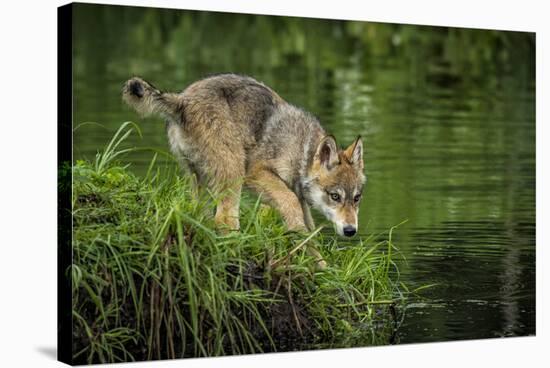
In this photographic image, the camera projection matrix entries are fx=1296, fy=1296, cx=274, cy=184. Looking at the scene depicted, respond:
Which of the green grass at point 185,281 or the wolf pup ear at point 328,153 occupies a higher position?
the wolf pup ear at point 328,153

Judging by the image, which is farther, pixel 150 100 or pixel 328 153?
pixel 328 153

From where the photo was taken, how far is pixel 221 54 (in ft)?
42.8

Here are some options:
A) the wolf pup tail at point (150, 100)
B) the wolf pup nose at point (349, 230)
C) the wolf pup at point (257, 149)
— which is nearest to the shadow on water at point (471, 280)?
the wolf pup nose at point (349, 230)

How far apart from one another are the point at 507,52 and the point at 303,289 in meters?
3.45

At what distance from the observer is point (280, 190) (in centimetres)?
1036

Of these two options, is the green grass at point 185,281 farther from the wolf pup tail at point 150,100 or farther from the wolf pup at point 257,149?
the wolf pup tail at point 150,100

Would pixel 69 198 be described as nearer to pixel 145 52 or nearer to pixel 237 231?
pixel 237 231

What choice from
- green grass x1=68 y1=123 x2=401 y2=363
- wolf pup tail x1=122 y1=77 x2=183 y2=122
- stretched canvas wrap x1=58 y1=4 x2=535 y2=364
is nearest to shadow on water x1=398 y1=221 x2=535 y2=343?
stretched canvas wrap x1=58 y1=4 x2=535 y2=364

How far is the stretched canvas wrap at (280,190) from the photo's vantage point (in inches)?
360

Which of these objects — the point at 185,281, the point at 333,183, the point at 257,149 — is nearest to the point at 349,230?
the point at 333,183

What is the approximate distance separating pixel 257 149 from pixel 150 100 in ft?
3.24

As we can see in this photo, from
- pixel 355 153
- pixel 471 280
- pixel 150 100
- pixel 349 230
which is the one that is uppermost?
pixel 150 100

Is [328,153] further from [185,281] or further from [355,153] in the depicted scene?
[185,281]

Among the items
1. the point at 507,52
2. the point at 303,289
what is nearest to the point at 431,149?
the point at 507,52
